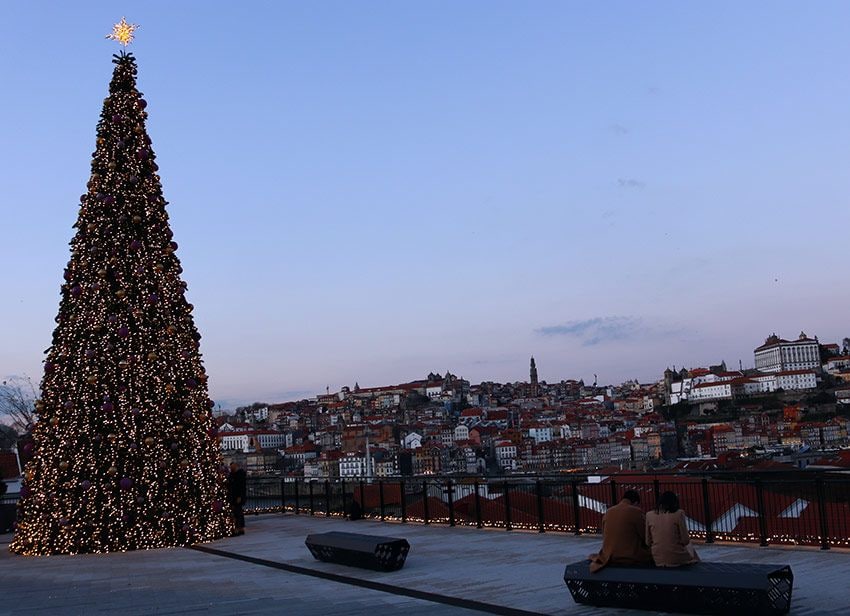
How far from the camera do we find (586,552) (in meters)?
13.4

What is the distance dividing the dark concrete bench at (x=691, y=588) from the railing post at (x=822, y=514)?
3.89 meters

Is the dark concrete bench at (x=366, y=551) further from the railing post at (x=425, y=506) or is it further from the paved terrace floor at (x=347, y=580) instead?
the railing post at (x=425, y=506)

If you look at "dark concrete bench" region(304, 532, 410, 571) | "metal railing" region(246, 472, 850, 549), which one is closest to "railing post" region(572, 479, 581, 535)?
"metal railing" region(246, 472, 850, 549)

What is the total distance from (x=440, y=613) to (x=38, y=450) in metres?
11.4

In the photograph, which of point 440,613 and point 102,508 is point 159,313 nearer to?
point 102,508

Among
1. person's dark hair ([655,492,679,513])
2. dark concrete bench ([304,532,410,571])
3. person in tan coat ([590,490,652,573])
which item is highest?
person's dark hair ([655,492,679,513])

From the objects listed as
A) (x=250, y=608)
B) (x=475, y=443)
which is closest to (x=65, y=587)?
(x=250, y=608)

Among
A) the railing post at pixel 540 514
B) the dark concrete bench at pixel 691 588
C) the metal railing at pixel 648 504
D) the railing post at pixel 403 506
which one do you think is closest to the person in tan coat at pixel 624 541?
the dark concrete bench at pixel 691 588

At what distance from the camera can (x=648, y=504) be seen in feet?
54.1

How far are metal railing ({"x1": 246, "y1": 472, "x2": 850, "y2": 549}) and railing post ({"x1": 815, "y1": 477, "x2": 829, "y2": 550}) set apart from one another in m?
0.01

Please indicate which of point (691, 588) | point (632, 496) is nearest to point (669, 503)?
point (632, 496)

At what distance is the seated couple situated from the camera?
29.0 feet

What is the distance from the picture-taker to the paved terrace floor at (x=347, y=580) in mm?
9695

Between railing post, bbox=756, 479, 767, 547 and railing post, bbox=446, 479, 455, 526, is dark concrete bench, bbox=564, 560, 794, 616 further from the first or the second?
railing post, bbox=446, 479, 455, 526
